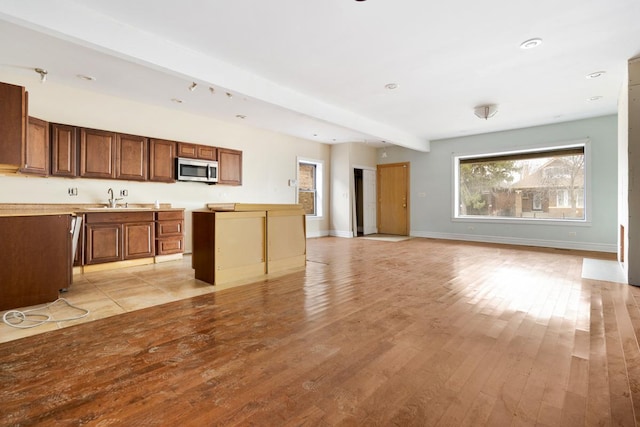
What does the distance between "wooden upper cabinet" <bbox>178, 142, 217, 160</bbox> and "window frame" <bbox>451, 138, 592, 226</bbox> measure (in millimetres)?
6092

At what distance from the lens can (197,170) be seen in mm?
5789

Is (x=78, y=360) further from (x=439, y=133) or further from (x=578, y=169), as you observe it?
(x=578, y=169)

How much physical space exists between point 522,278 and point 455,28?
3133 mm

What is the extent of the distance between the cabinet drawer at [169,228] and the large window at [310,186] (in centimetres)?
366

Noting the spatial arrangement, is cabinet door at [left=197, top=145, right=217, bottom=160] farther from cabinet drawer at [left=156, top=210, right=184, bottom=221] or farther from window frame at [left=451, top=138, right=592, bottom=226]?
window frame at [left=451, top=138, right=592, bottom=226]

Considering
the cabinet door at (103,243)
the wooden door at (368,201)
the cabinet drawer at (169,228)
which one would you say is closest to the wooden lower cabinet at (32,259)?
the cabinet door at (103,243)

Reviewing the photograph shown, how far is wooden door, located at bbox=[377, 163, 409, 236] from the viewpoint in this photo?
29.7 ft

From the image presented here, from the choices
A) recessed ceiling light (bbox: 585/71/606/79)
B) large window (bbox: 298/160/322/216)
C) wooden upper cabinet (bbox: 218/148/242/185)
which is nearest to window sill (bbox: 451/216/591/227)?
recessed ceiling light (bbox: 585/71/606/79)

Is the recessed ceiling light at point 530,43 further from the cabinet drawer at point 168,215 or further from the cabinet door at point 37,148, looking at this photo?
the cabinet door at point 37,148

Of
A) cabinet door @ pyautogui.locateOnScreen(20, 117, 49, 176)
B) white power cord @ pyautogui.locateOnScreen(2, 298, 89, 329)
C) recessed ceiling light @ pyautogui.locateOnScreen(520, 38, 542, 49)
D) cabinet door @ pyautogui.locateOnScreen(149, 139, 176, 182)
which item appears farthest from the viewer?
cabinet door @ pyautogui.locateOnScreen(149, 139, 176, 182)

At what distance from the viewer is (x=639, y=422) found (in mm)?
1346

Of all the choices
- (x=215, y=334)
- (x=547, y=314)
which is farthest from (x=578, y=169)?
(x=215, y=334)

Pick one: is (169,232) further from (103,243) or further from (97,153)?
(97,153)

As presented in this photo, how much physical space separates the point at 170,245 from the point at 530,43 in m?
5.75
